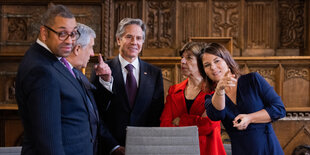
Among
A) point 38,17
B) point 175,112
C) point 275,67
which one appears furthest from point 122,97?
point 38,17

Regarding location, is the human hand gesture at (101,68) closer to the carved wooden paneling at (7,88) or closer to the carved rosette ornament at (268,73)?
the carved rosette ornament at (268,73)

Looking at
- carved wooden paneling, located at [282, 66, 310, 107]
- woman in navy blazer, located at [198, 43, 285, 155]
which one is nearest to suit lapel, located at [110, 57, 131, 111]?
woman in navy blazer, located at [198, 43, 285, 155]

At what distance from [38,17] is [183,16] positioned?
2.33m

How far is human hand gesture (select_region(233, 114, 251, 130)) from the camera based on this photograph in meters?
1.64

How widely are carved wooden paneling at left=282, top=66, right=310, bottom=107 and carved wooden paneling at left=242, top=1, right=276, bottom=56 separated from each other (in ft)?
2.32

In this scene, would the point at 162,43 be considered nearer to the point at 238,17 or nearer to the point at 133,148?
the point at 238,17

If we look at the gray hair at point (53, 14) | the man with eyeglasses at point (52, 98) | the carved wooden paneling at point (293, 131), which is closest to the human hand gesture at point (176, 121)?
the man with eyeglasses at point (52, 98)

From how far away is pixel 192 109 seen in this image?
210 centimetres

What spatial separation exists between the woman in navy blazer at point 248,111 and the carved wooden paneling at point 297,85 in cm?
275

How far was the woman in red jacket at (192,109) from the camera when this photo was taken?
2033 millimetres

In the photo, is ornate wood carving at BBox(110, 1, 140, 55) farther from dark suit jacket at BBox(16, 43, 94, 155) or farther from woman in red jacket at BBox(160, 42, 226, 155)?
dark suit jacket at BBox(16, 43, 94, 155)

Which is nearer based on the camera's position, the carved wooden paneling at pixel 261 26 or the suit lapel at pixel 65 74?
the suit lapel at pixel 65 74

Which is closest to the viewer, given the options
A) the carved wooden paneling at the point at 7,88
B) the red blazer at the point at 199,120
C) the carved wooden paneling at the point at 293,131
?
the red blazer at the point at 199,120

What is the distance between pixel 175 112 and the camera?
7.11ft
